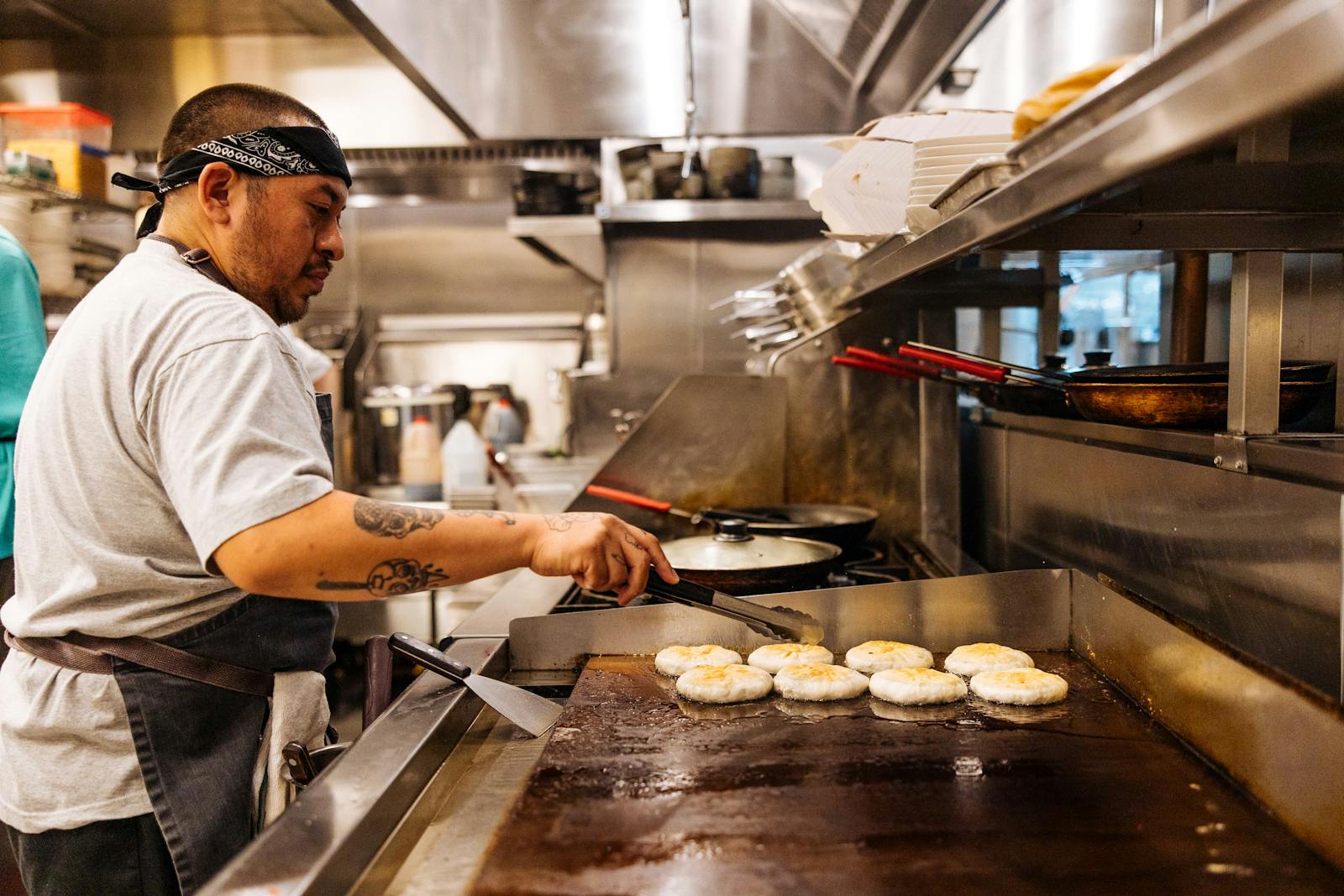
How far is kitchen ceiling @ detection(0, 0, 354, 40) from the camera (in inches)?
161

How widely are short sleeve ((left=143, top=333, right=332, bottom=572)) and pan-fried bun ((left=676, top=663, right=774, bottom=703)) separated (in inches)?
25.3

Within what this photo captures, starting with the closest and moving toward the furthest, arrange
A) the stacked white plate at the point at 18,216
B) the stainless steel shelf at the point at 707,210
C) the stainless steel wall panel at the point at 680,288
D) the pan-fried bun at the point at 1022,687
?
1. the pan-fried bun at the point at 1022,687
2. the stacked white plate at the point at 18,216
3. the stainless steel shelf at the point at 707,210
4. the stainless steel wall panel at the point at 680,288

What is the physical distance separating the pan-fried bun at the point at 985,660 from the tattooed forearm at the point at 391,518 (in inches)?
34.4

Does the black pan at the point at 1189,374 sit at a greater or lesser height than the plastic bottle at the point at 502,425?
greater

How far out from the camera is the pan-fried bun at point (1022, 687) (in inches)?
55.4

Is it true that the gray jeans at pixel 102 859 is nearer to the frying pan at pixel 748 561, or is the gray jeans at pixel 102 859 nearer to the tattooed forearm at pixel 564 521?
the tattooed forearm at pixel 564 521

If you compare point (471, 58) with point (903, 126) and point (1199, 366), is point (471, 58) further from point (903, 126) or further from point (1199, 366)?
point (1199, 366)

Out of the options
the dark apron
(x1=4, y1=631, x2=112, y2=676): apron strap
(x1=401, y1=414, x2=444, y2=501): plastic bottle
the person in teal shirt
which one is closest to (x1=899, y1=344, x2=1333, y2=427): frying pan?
the dark apron

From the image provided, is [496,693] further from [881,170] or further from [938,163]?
[881,170]

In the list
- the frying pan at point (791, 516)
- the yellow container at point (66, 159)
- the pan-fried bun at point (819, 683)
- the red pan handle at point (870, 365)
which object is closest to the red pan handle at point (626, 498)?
the frying pan at point (791, 516)

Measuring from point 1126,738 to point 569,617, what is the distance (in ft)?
2.91

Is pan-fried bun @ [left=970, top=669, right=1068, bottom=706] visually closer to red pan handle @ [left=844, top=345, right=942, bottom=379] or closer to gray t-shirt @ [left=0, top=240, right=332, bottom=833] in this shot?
red pan handle @ [left=844, top=345, right=942, bottom=379]

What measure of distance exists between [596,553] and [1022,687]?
2.16 ft

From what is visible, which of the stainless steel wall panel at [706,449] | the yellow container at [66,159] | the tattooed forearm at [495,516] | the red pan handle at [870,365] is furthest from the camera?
the yellow container at [66,159]
